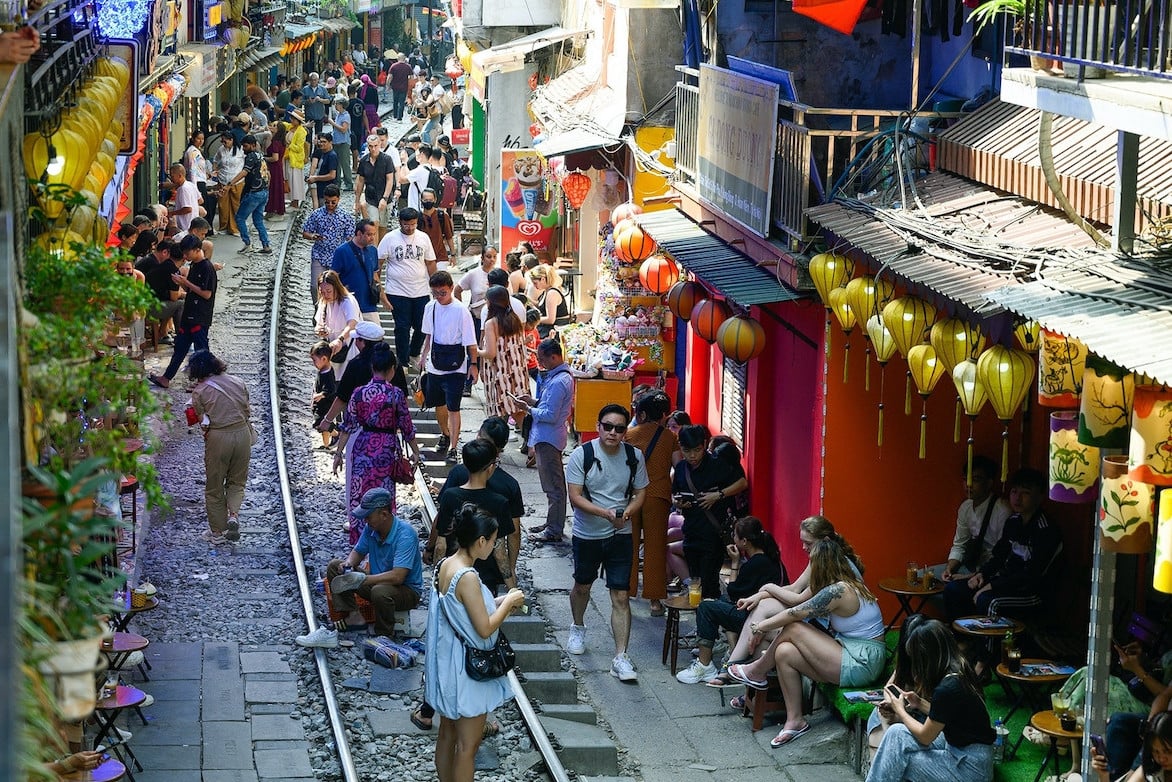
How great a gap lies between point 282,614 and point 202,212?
1480 cm

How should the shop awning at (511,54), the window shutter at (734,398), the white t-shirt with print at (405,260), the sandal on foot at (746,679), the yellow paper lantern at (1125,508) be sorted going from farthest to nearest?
1. the shop awning at (511,54)
2. the white t-shirt with print at (405,260)
3. the window shutter at (734,398)
4. the sandal on foot at (746,679)
5. the yellow paper lantern at (1125,508)

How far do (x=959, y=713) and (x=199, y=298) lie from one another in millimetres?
12016

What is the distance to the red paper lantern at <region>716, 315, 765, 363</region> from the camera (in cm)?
1430

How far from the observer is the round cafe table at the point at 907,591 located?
40.4 feet

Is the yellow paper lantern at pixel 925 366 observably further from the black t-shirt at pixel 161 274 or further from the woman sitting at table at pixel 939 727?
the black t-shirt at pixel 161 274

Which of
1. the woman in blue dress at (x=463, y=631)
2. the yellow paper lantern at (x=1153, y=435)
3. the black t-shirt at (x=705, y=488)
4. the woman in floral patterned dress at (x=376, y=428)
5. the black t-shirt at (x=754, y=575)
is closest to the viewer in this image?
the yellow paper lantern at (x=1153, y=435)

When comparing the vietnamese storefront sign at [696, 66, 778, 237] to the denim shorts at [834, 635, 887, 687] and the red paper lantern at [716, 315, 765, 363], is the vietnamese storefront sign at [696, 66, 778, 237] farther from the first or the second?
the denim shorts at [834, 635, 887, 687]

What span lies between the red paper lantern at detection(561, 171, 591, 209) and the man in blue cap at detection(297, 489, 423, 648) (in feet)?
28.2

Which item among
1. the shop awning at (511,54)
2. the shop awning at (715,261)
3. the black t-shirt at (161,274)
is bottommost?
the black t-shirt at (161,274)

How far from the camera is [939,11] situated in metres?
14.3

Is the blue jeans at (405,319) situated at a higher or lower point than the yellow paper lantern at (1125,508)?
lower

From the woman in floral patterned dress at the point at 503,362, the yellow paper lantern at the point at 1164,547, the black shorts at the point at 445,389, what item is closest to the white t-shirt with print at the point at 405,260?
the black shorts at the point at 445,389

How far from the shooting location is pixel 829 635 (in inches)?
461

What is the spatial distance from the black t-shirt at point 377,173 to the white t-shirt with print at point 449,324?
12087 mm
